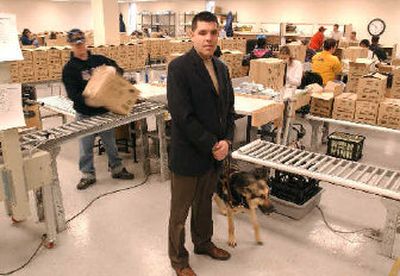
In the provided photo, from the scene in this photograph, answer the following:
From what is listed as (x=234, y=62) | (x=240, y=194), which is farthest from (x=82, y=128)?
(x=234, y=62)

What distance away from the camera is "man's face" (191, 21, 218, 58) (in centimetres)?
215

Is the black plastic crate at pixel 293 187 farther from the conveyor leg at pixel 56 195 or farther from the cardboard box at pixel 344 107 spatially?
the conveyor leg at pixel 56 195

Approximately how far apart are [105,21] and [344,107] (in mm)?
6459

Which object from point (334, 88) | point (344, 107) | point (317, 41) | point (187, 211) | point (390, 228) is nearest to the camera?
point (187, 211)

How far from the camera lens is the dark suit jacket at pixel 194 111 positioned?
7.16ft

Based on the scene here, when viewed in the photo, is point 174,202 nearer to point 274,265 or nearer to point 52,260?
point 274,265

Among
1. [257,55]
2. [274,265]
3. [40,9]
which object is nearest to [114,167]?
[274,265]

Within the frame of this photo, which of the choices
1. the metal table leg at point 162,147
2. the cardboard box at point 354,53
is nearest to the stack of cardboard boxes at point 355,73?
the cardboard box at point 354,53

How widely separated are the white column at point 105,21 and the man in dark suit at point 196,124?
23.9 ft

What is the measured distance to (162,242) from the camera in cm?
306

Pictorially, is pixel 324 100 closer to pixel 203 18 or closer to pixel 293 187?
pixel 293 187

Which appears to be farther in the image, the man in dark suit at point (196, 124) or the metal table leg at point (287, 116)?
the metal table leg at point (287, 116)

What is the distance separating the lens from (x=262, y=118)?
3.75m

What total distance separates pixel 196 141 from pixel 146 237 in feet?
4.27
